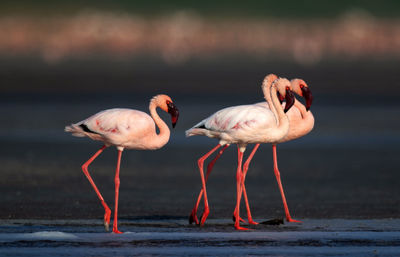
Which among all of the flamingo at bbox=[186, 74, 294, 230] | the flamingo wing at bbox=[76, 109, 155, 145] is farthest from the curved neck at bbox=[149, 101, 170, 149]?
the flamingo at bbox=[186, 74, 294, 230]

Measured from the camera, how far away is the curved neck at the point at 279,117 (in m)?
10.1

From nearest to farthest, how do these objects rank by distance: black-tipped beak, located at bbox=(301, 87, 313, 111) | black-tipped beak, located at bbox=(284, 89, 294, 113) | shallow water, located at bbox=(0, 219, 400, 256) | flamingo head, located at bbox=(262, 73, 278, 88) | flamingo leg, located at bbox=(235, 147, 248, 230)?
shallow water, located at bbox=(0, 219, 400, 256) → flamingo leg, located at bbox=(235, 147, 248, 230) → black-tipped beak, located at bbox=(284, 89, 294, 113) → flamingo head, located at bbox=(262, 73, 278, 88) → black-tipped beak, located at bbox=(301, 87, 313, 111)

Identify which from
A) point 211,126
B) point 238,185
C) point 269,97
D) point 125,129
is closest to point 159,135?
point 125,129

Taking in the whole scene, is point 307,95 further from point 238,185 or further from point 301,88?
point 238,185

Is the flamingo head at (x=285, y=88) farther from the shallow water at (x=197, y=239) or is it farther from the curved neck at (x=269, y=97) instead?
the shallow water at (x=197, y=239)

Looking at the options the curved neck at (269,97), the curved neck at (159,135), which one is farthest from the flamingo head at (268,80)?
the curved neck at (159,135)

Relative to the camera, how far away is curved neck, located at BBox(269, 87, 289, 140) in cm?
1007

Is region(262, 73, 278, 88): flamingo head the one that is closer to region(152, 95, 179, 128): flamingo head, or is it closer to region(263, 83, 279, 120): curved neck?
region(263, 83, 279, 120): curved neck

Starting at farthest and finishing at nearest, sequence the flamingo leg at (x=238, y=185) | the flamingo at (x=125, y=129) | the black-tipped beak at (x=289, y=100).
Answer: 1. the black-tipped beak at (x=289, y=100)
2. the flamingo at (x=125, y=129)
3. the flamingo leg at (x=238, y=185)

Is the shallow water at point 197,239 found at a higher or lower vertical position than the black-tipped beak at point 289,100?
lower

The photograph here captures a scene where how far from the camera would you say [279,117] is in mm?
10141

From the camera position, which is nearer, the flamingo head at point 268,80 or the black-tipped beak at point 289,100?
the black-tipped beak at point 289,100

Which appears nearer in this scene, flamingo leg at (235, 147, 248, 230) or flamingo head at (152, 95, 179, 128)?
flamingo leg at (235, 147, 248, 230)

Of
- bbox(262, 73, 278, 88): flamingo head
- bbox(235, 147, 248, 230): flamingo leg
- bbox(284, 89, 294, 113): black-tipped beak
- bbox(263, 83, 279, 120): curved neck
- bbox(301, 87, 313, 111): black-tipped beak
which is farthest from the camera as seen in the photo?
bbox(301, 87, 313, 111): black-tipped beak
